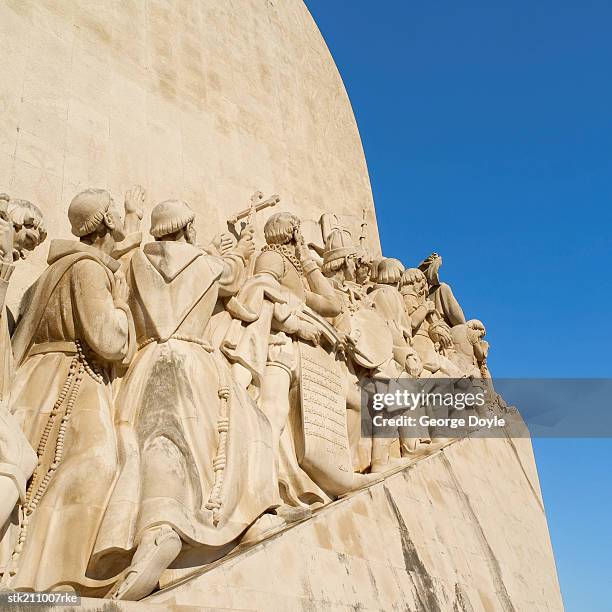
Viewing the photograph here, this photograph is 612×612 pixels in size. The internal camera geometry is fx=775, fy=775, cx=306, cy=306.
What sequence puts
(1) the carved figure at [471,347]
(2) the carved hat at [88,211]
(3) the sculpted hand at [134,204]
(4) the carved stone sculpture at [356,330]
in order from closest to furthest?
(2) the carved hat at [88,211] → (3) the sculpted hand at [134,204] → (4) the carved stone sculpture at [356,330] → (1) the carved figure at [471,347]

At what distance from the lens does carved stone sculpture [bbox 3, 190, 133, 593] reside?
300 centimetres

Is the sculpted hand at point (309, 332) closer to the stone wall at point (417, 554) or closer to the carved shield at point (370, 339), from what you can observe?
the carved shield at point (370, 339)

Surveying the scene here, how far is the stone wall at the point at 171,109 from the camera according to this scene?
497cm

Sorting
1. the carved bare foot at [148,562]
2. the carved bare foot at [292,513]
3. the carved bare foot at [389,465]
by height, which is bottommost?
the carved bare foot at [148,562]

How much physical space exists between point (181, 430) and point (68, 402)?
1.70 ft

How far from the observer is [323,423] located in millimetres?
4797

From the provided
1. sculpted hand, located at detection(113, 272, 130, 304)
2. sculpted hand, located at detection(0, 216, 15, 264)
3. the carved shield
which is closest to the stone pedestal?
the carved shield

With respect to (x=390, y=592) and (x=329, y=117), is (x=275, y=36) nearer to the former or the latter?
(x=329, y=117)

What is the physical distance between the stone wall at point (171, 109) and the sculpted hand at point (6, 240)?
3.33ft

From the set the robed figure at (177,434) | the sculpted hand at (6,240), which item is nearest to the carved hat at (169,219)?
the robed figure at (177,434)

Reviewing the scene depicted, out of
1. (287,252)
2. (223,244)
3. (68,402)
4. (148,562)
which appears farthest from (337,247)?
(148,562)

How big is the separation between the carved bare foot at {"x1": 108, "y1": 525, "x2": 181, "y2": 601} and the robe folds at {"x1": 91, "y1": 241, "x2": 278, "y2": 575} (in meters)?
0.05

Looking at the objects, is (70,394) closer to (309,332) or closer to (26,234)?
(26,234)

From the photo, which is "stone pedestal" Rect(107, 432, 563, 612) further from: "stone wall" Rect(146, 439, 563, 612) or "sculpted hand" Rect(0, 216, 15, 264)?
"sculpted hand" Rect(0, 216, 15, 264)
